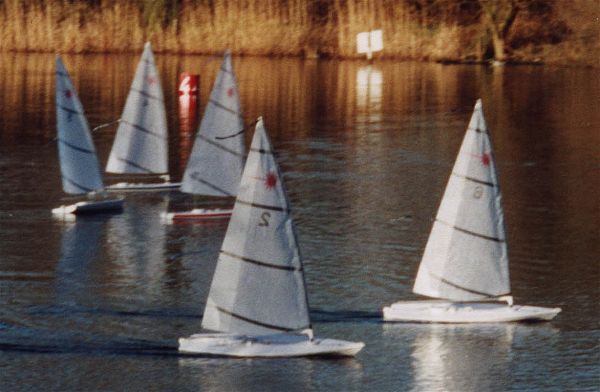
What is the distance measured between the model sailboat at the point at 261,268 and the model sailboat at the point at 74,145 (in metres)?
16.1

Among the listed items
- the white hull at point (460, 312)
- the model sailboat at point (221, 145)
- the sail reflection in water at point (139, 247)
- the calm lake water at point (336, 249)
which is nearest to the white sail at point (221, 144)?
the model sailboat at point (221, 145)

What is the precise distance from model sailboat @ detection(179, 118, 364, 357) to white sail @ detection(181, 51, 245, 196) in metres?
14.1

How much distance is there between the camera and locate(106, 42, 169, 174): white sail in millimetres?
46375

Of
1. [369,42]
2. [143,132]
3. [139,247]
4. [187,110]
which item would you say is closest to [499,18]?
[369,42]

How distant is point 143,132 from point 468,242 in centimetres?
1804

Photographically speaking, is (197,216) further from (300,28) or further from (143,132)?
(300,28)

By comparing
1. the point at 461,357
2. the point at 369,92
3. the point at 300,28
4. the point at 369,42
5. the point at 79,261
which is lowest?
the point at 461,357

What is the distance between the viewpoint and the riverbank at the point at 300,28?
90.6m

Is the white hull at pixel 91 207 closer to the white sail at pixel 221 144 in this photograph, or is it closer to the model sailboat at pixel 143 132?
the model sailboat at pixel 143 132

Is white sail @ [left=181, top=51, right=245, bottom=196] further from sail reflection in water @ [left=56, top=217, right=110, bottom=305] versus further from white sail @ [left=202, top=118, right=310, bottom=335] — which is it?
white sail @ [left=202, top=118, right=310, bottom=335]

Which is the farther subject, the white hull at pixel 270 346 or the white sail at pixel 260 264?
the white hull at pixel 270 346

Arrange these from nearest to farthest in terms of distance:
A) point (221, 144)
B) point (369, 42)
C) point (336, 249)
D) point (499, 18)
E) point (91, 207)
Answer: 1. point (336, 249)
2. point (221, 144)
3. point (91, 207)
4. point (369, 42)
5. point (499, 18)

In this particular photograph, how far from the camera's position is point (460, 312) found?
3125 centimetres

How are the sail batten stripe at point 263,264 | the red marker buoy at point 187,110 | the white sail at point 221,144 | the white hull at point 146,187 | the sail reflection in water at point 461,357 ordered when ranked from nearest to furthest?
1. the sail batten stripe at point 263,264
2. the sail reflection in water at point 461,357
3. the white sail at point 221,144
4. the white hull at point 146,187
5. the red marker buoy at point 187,110
